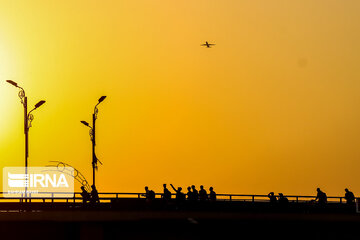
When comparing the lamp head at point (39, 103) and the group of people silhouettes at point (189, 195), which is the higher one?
the lamp head at point (39, 103)

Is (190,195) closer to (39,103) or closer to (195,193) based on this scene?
(195,193)

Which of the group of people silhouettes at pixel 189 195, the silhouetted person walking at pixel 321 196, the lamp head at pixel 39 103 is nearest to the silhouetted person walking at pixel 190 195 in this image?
the group of people silhouettes at pixel 189 195

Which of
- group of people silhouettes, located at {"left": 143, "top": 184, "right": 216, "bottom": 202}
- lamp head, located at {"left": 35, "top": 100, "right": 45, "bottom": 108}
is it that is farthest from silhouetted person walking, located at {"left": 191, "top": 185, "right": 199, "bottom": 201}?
lamp head, located at {"left": 35, "top": 100, "right": 45, "bottom": 108}

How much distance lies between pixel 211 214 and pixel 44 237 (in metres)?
8.54

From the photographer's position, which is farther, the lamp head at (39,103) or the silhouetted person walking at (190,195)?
the lamp head at (39,103)

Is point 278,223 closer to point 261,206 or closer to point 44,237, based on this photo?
point 261,206

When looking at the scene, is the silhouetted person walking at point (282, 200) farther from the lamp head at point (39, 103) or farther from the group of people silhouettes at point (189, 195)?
the lamp head at point (39, 103)

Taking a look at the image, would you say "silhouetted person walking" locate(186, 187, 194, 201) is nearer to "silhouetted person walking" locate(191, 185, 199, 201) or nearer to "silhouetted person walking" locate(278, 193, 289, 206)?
"silhouetted person walking" locate(191, 185, 199, 201)

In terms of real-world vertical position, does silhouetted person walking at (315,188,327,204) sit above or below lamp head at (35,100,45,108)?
below

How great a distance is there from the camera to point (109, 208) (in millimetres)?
59625

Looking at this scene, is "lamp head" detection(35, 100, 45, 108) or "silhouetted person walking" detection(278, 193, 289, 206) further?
"lamp head" detection(35, 100, 45, 108)

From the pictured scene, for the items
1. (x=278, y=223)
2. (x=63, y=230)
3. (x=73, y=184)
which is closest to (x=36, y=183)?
(x=73, y=184)

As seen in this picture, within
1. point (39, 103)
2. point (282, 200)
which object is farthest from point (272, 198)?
point (39, 103)

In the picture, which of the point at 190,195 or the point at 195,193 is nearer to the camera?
the point at 190,195
